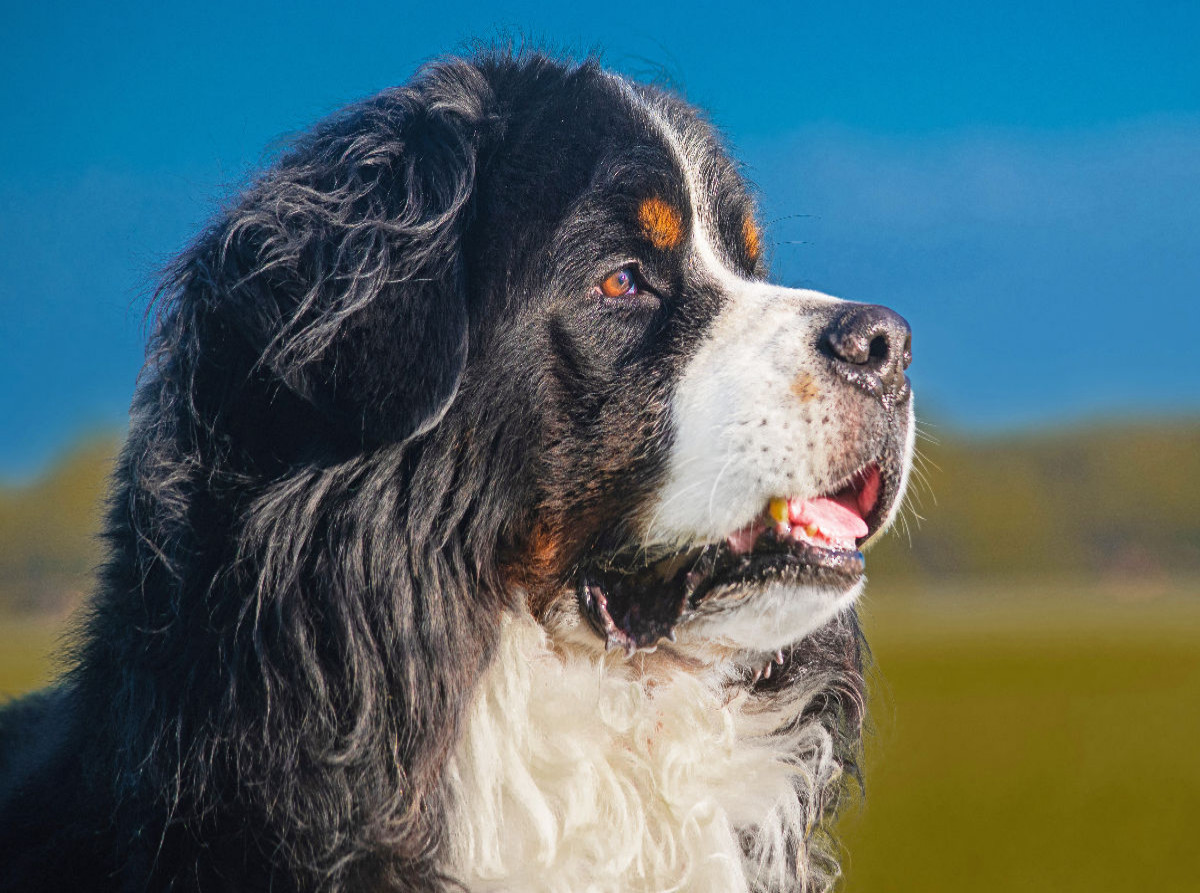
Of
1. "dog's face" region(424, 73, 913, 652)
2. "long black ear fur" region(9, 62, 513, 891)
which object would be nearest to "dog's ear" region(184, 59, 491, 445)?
"long black ear fur" region(9, 62, 513, 891)

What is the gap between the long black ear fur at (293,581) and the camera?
8.71 ft

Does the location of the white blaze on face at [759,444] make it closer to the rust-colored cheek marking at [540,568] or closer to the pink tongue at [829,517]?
the pink tongue at [829,517]

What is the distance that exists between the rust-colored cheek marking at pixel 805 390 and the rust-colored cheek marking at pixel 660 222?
55cm

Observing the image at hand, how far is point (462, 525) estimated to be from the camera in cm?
289

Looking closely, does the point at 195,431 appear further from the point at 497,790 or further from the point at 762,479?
the point at 762,479

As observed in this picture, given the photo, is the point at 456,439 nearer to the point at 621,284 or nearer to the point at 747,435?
the point at 621,284

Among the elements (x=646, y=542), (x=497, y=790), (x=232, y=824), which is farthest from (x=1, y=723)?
(x=646, y=542)

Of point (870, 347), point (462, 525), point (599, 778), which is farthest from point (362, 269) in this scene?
point (599, 778)

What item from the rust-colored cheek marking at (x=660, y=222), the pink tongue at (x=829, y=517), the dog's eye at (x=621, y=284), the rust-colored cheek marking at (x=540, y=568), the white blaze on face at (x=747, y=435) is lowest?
the rust-colored cheek marking at (x=540, y=568)

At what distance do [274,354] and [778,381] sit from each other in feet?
4.09

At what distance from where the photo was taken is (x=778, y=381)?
292 centimetres

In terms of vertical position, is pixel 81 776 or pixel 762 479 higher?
pixel 762 479

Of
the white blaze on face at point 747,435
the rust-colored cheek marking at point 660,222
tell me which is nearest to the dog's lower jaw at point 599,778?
the white blaze on face at point 747,435

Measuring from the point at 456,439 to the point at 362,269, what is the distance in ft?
1.57
